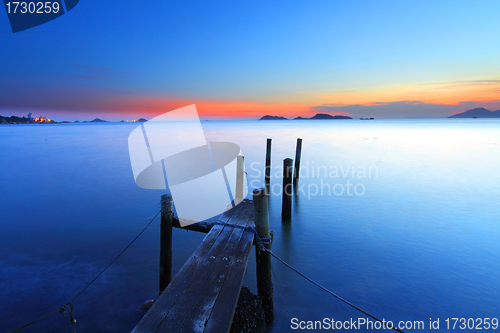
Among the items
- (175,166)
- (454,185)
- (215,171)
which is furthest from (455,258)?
(175,166)

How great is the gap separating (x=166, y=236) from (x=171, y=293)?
1669 mm

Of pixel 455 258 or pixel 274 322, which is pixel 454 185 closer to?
pixel 455 258

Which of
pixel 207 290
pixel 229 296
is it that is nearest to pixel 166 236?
pixel 207 290

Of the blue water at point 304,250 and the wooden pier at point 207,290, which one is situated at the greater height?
the wooden pier at point 207,290

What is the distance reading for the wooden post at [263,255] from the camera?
4336mm

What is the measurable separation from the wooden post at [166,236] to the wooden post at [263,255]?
1.64 metres

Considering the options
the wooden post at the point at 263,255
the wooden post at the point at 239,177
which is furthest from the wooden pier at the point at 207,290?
the wooden post at the point at 239,177

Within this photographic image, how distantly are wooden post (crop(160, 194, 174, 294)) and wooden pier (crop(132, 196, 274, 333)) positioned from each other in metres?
0.79

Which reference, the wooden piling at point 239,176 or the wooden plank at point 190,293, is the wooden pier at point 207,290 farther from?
the wooden piling at point 239,176

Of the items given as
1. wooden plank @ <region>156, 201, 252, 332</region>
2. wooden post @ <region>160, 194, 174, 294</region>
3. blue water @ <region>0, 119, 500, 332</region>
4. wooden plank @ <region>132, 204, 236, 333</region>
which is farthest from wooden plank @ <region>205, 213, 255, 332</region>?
blue water @ <region>0, 119, 500, 332</region>

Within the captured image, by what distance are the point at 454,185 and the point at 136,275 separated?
55.7ft

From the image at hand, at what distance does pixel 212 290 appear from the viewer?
3420 millimetres

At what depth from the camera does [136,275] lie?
6047mm

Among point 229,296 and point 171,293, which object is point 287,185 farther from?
point 171,293
